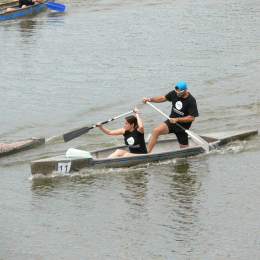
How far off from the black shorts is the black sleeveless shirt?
0.85m

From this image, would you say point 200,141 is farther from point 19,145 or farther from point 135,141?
point 19,145

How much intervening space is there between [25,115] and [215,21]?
19.3 metres

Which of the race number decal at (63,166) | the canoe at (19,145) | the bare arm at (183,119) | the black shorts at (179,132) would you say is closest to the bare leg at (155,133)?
the black shorts at (179,132)

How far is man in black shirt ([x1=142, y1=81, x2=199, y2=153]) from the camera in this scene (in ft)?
35.4

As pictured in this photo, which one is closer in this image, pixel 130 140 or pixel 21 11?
pixel 130 140

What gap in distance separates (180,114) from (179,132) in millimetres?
441

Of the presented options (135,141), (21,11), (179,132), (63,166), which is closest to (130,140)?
(135,141)

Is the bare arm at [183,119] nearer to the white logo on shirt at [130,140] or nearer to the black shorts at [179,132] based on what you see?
the black shorts at [179,132]

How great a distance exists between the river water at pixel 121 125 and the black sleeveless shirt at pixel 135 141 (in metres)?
0.45

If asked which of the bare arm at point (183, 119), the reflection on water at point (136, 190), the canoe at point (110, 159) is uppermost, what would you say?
the bare arm at point (183, 119)

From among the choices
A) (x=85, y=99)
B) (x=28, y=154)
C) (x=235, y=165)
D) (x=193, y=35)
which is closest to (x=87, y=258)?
(x=235, y=165)

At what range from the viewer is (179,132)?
11.1 metres

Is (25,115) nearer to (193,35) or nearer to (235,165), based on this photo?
(235,165)

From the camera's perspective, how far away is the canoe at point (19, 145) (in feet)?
39.0
